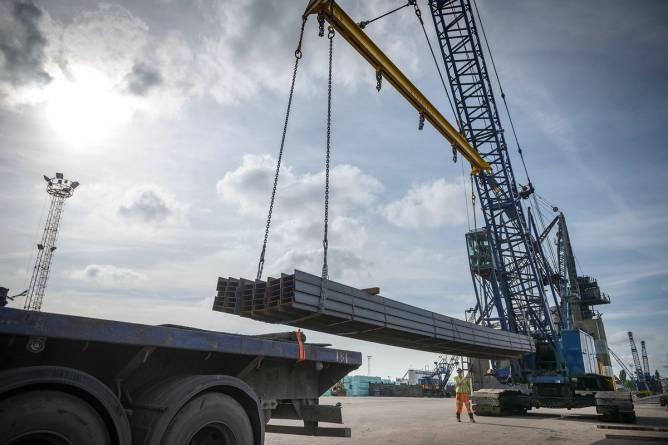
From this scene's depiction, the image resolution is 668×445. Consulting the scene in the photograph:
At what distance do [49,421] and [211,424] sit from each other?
129cm

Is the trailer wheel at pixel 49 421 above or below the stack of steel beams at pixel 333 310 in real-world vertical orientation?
below

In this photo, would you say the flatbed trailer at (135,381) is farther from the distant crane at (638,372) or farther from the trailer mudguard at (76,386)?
the distant crane at (638,372)

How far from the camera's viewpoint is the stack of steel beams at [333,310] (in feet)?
22.3

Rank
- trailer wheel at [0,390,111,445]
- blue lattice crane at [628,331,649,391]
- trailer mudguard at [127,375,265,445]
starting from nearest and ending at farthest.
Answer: trailer wheel at [0,390,111,445] → trailer mudguard at [127,375,265,445] → blue lattice crane at [628,331,649,391]

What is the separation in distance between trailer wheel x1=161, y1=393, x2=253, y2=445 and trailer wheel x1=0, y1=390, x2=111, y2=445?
53 centimetres

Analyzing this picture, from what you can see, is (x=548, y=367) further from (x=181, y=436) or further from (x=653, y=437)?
(x=181, y=436)

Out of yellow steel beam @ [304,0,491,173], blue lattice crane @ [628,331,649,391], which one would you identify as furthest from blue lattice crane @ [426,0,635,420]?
blue lattice crane @ [628,331,649,391]

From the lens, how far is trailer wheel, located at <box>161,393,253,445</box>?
126 inches

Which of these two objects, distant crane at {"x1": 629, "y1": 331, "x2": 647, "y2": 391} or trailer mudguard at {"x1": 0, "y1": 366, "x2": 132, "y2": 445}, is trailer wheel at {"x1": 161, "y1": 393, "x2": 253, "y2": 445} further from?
distant crane at {"x1": 629, "y1": 331, "x2": 647, "y2": 391}

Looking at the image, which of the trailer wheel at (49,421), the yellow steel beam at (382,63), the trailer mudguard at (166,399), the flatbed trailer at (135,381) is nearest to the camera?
the trailer wheel at (49,421)

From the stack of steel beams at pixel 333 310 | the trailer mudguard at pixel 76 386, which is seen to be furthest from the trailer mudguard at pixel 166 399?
the stack of steel beams at pixel 333 310

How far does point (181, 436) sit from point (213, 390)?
0.45 meters

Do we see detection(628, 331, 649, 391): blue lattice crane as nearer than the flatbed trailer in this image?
No

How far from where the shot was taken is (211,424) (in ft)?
11.4
